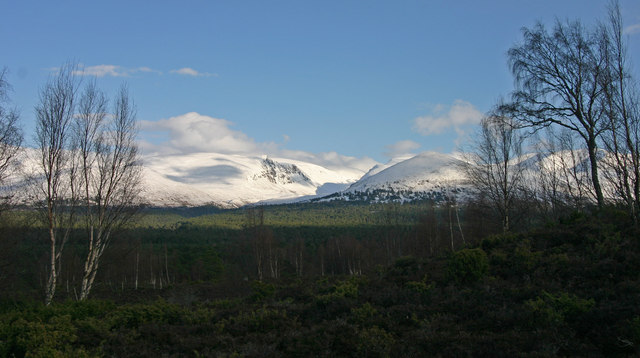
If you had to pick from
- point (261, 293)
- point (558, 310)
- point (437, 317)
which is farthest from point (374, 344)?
point (261, 293)

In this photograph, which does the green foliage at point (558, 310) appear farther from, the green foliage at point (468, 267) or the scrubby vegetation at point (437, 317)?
the green foliage at point (468, 267)

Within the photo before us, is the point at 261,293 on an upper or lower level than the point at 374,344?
lower

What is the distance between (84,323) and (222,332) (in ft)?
12.9

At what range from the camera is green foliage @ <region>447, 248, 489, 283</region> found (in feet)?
45.8

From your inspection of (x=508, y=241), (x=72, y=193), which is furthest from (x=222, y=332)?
(x=72, y=193)

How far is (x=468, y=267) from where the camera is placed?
1405 cm

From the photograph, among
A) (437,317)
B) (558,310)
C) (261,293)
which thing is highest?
(558,310)

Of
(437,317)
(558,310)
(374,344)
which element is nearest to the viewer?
(374,344)

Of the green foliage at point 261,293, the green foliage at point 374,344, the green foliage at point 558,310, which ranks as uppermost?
the green foliage at point 558,310

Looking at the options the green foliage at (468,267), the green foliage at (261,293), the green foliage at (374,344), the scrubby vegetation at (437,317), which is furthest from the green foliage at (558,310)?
the green foliage at (261,293)

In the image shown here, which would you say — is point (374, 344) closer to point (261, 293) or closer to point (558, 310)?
point (558, 310)

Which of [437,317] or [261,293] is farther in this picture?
[261,293]

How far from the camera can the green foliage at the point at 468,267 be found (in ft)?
45.8

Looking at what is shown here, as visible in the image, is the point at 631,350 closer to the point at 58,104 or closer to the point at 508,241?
the point at 508,241
